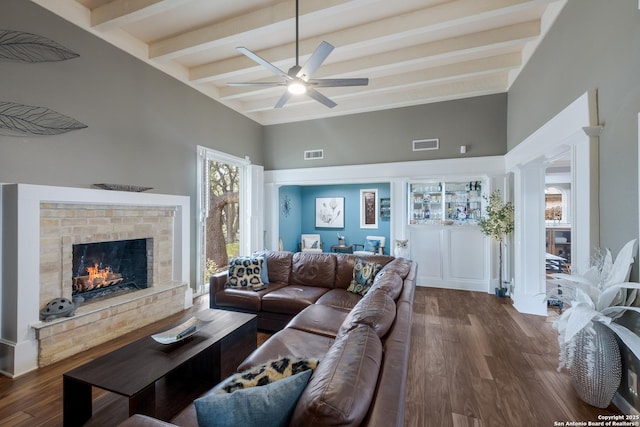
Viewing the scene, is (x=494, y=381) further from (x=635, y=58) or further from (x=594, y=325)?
(x=635, y=58)

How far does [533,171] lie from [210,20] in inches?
181

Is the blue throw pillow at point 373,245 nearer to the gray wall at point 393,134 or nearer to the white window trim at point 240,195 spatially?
the gray wall at point 393,134

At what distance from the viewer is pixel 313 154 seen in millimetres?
5828

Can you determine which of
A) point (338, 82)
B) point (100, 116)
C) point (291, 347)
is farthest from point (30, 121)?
point (291, 347)

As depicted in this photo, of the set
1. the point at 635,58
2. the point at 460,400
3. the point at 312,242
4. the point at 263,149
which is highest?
the point at 263,149

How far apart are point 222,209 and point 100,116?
2.50 m

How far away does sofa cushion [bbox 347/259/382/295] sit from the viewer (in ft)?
10.8

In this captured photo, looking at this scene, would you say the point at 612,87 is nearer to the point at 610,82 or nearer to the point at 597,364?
the point at 610,82

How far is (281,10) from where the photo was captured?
2.94 meters

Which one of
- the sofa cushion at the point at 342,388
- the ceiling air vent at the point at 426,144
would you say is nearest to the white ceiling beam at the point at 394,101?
the ceiling air vent at the point at 426,144

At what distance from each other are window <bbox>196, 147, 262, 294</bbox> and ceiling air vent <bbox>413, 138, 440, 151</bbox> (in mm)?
3075

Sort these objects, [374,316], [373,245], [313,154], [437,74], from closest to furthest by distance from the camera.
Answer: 1. [374,316]
2. [437,74]
3. [313,154]
4. [373,245]

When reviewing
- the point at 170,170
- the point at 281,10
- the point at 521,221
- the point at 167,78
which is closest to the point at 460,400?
the point at 521,221

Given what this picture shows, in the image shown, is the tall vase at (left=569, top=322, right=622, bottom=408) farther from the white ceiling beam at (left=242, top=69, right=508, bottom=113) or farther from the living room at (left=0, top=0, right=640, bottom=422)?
the white ceiling beam at (left=242, top=69, right=508, bottom=113)
